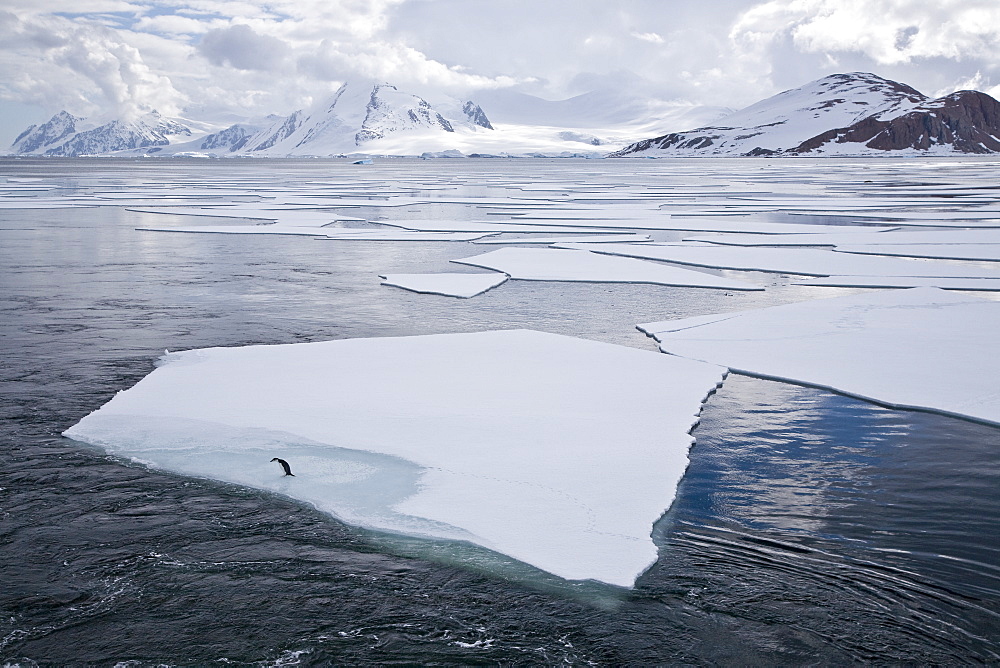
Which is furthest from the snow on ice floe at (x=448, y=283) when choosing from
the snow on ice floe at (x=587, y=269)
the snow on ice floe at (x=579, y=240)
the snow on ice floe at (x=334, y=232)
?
the snow on ice floe at (x=334, y=232)

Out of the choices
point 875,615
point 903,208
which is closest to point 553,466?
point 875,615

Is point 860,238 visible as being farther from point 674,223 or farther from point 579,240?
point 579,240

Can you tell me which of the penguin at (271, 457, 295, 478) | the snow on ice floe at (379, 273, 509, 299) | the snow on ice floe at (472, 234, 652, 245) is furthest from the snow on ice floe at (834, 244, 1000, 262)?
the penguin at (271, 457, 295, 478)

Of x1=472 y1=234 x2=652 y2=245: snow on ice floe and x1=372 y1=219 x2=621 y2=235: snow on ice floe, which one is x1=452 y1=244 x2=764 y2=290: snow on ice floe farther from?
x1=372 y1=219 x2=621 y2=235: snow on ice floe

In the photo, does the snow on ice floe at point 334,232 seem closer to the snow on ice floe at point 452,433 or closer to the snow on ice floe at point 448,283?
the snow on ice floe at point 448,283

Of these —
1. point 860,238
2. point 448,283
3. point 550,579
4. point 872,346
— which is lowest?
point 550,579

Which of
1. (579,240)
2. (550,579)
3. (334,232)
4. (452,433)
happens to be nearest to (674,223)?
(579,240)
